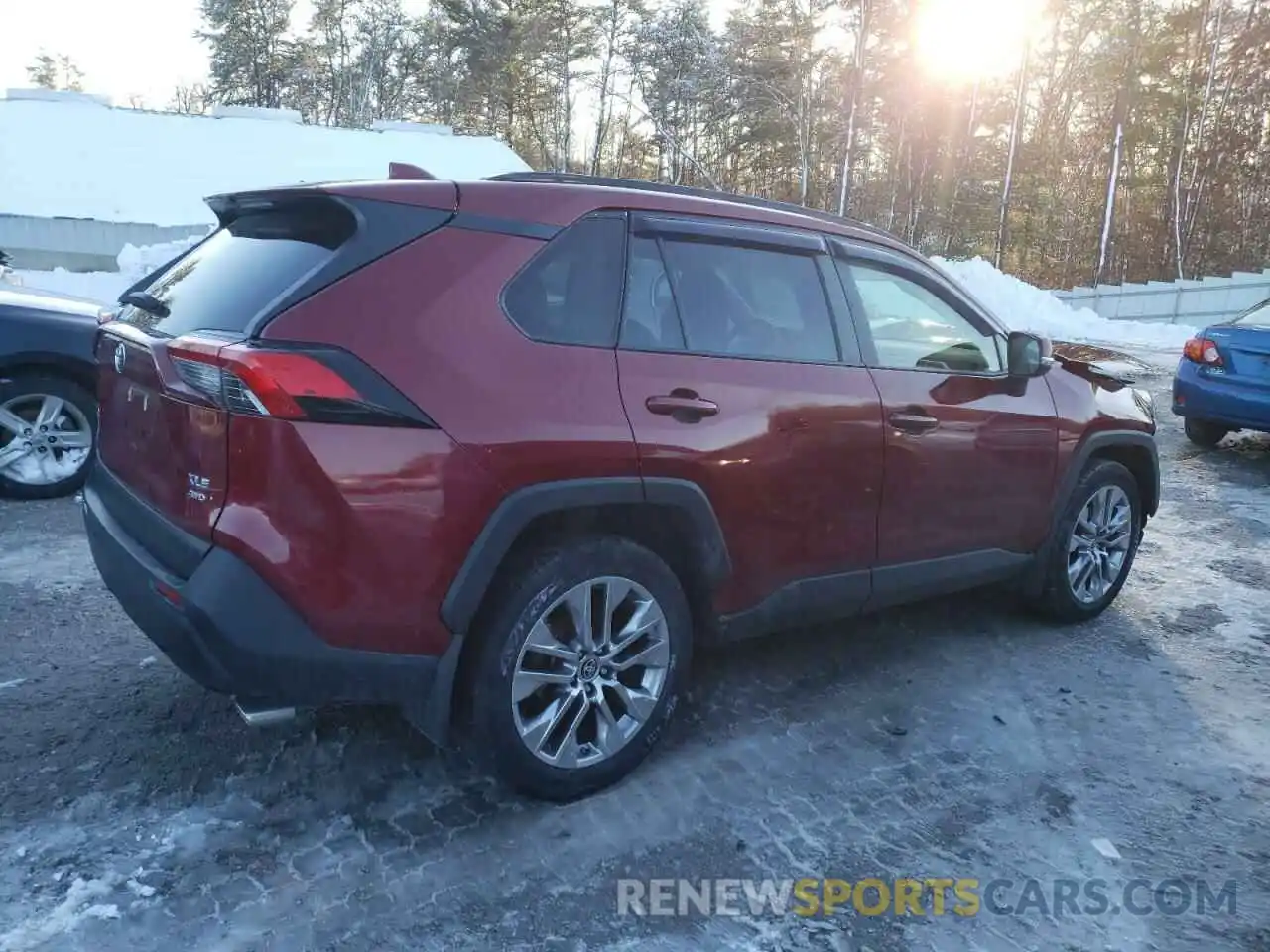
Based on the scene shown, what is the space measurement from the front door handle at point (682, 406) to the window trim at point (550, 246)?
212 millimetres

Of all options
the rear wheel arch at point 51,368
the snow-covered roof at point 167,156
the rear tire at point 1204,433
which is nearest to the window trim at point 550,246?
the rear wheel arch at point 51,368

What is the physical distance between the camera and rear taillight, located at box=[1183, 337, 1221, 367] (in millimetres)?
8117

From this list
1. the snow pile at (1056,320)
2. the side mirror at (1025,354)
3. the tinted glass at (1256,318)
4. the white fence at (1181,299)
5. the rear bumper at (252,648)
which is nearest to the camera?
the rear bumper at (252,648)

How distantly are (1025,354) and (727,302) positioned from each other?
154 centimetres

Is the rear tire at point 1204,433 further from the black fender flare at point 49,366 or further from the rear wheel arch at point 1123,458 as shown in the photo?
the black fender flare at point 49,366

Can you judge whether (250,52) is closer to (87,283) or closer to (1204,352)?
(87,283)

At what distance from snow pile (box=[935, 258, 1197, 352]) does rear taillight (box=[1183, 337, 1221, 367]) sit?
32.3ft

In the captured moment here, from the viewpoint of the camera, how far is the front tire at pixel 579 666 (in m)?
2.61

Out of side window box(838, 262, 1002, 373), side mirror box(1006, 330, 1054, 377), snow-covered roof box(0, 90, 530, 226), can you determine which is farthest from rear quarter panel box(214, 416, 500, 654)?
snow-covered roof box(0, 90, 530, 226)

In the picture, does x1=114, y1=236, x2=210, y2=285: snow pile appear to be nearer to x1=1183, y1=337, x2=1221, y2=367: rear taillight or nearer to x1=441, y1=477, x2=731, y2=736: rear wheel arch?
x1=1183, y1=337, x2=1221, y2=367: rear taillight

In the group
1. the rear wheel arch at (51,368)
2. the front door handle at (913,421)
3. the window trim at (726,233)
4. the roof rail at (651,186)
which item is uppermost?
the roof rail at (651,186)

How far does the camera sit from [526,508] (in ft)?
8.32

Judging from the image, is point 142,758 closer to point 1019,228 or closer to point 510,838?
point 510,838

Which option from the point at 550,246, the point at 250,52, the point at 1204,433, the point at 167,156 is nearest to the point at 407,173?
the point at 550,246
